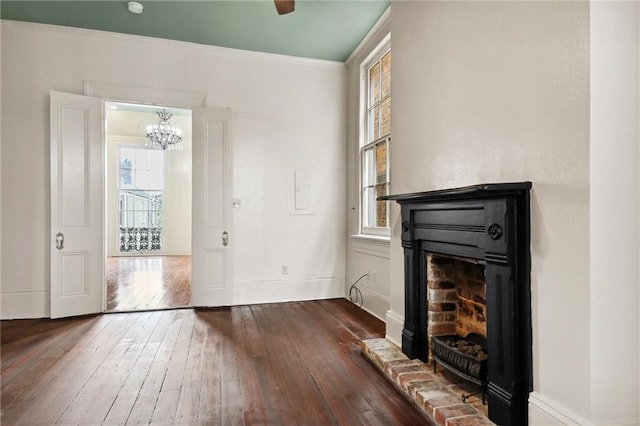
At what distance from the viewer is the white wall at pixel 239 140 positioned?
12.9 ft

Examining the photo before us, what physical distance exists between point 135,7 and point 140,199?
22.9 feet

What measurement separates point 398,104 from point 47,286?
4206 millimetres

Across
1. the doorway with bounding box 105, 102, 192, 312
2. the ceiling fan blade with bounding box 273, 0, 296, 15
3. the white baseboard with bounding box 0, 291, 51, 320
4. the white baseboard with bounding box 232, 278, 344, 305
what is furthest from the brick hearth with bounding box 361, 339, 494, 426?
the doorway with bounding box 105, 102, 192, 312

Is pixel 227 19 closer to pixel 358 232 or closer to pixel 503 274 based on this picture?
pixel 358 232

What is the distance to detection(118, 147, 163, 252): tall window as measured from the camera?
9445 millimetres

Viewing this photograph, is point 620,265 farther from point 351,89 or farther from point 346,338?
point 351,89

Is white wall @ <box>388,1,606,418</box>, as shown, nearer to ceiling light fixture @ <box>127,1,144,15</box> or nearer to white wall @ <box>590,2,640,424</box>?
white wall @ <box>590,2,640,424</box>

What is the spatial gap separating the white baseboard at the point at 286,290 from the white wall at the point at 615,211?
3.59m

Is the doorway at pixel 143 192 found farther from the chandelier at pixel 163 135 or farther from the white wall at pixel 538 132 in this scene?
the white wall at pixel 538 132

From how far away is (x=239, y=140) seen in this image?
4.58 meters

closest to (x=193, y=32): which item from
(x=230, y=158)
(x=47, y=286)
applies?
(x=230, y=158)

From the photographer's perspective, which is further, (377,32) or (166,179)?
(166,179)

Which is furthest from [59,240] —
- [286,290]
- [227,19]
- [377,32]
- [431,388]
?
[377,32]

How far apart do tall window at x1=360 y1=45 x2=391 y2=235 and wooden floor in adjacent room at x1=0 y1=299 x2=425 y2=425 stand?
1191 millimetres
